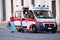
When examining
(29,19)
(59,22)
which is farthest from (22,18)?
(59,22)

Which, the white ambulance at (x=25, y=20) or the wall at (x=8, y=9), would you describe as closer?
the white ambulance at (x=25, y=20)

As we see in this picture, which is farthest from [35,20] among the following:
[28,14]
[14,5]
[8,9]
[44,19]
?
[8,9]

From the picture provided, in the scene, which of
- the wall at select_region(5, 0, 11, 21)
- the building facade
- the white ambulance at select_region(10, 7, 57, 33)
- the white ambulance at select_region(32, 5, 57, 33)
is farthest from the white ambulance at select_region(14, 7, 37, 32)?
the wall at select_region(5, 0, 11, 21)

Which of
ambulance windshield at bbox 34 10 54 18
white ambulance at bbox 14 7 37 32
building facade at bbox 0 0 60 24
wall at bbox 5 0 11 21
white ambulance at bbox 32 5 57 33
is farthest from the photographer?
wall at bbox 5 0 11 21

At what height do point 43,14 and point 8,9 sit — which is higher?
point 8,9

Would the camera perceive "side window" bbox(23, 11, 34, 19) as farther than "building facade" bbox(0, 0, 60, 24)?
No

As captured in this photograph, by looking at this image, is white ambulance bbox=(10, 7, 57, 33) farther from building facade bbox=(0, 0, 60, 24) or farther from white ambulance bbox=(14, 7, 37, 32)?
building facade bbox=(0, 0, 60, 24)

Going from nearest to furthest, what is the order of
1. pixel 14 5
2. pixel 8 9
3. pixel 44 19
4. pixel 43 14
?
pixel 44 19
pixel 43 14
pixel 14 5
pixel 8 9

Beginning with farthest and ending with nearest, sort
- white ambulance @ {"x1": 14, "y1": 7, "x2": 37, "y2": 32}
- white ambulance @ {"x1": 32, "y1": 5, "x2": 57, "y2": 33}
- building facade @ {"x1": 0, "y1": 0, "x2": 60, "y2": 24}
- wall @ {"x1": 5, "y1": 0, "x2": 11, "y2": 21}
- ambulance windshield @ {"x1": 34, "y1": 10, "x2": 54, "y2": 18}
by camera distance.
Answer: wall @ {"x1": 5, "y1": 0, "x2": 11, "y2": 21}
building facade @ {"x1": 0, "y1": 0, "x2": 60, "y2": 24}
ambulance windshield @ {"x1": 34, "y1": 10, "x2": 54, "y2": 18}
white ambulance @ {"x1": 14, "y1": 7, "x2": 37, "y2": 32}
white ambulance @ {"x1": 32, "y1": 5, "x2": 57, "y2": 33}

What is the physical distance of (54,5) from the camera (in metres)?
36.1

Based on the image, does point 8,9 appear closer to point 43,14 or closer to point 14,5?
point 14,5

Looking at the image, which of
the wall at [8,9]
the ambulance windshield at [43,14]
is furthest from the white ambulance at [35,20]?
the wall at [8,9]

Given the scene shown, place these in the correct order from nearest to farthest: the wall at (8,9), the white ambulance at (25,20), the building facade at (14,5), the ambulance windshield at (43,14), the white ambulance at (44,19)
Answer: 1. the white ambulance at (44,19)
2. the white ambulance at (25,20)
3. the ambulance windshield at (43,14)
4. the building facade at (14,5)
5. the wall at (8,9)

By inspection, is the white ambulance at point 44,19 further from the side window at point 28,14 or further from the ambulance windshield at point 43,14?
the side window at point 28,14
